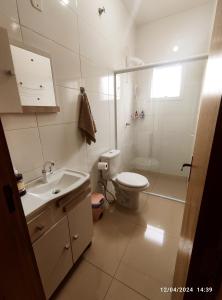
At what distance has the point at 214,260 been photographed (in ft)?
1.37


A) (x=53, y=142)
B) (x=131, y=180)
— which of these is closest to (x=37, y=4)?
(x=53, y=142)

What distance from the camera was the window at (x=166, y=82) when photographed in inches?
99.0

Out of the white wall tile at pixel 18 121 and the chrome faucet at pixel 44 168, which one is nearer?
the white wall tile at pixel 18 121

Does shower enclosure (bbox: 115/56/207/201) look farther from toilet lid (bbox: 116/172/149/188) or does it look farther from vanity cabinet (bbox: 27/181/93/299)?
vanity cabinet (bbox: 27/181/93/299)

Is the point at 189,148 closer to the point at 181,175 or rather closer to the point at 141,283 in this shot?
the point at 181,175

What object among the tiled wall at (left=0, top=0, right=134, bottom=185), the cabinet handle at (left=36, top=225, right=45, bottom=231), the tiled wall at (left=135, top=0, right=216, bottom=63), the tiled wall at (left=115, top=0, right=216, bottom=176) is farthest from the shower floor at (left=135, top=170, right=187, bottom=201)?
the tiled wall at (left=135, top=0, right=216, bottom=63)

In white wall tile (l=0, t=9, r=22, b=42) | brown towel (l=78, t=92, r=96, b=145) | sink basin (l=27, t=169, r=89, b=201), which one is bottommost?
sink basin (l=27, t=169, r=89, b=201)

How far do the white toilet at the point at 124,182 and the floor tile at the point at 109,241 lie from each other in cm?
24

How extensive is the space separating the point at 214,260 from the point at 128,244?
1.32 meters

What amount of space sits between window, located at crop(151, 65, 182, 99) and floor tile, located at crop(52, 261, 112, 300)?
275 centimetres

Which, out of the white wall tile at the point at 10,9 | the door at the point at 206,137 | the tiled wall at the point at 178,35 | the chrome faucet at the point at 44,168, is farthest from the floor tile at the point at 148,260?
the tiled wall at the point at 178,35

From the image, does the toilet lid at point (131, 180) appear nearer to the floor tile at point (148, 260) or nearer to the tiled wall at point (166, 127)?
the floor tile at point (148, 260)

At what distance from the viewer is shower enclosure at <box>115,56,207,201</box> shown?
Result: 8.10 feet

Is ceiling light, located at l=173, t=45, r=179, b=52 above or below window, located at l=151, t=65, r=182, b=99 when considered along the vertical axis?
above
